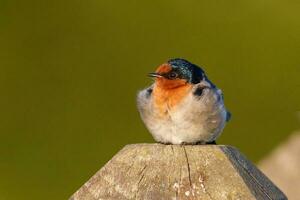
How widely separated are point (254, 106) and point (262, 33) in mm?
792

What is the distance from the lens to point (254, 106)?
21.3 ft

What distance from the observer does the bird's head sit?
3604 mm

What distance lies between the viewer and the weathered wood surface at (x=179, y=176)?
2.30 metres

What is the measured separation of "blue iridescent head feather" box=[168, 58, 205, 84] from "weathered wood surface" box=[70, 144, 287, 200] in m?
1.20

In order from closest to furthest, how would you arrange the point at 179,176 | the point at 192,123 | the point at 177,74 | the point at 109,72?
1. the point at 179,176
2. the point at 192,123
3. the point at 177,74
4. the point at 109,72

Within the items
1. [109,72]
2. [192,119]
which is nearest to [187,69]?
[192,119]

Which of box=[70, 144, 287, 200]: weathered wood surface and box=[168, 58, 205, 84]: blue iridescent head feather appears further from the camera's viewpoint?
box=[168, 58, 205, 84]: blue iridescent head feather

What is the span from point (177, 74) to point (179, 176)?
133 centimetres

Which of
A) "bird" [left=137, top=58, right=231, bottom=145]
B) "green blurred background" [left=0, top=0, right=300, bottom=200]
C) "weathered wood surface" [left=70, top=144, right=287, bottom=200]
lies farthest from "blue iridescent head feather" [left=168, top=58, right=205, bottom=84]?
"green blurred background" [left=0, top=0, right=300, bottom=200]

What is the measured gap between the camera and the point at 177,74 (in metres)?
3.61

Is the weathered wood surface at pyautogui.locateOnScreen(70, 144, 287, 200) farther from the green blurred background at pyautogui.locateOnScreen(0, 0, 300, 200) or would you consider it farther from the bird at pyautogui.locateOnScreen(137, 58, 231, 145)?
the green blurred background at pyautogui.locateOnScreen(0, 0, 300, 200)

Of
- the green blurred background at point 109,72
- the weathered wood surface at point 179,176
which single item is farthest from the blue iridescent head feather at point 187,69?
the green blurred background at point 109,72

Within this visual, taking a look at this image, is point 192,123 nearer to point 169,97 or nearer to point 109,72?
point 169,97

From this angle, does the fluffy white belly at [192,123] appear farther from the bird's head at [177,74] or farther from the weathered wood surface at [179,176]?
the weathered wood surface at [179,176]
